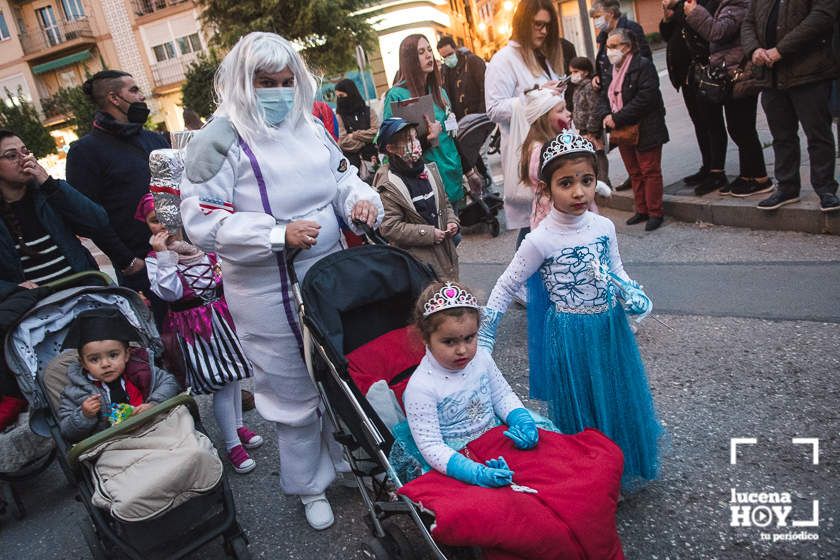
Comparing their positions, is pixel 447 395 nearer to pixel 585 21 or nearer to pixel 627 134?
pixel 627 134

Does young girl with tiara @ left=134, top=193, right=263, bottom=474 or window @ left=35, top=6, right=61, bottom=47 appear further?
window @ left=35, top=6, right=61, bottom=47

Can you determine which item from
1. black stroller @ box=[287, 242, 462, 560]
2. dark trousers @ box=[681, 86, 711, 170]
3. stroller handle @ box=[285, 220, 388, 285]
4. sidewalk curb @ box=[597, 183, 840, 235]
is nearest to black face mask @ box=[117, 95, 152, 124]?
stroller handle @ box=[285, 220, 388, 285]

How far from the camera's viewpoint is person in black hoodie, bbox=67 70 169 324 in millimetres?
3992

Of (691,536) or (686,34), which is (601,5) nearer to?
(686,34)

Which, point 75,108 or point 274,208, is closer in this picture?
point 274,208

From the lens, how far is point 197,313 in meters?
3.45

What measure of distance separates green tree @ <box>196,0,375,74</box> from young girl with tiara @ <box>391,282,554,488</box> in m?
21.3

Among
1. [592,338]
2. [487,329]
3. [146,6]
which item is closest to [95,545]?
[487,329]

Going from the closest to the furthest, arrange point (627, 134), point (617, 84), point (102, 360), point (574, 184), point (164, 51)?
point (574, 184) → point (102, 360) → point (627, 134) → point (617, 84) → point (164, 51)

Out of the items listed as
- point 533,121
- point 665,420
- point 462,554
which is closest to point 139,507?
point 462,554

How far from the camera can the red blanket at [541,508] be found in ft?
5.90

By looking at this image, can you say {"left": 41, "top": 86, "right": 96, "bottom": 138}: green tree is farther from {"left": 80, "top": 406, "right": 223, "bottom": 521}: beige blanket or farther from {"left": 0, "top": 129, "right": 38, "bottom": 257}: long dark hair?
{"left": 80, "top": 406, "right": 223, "bottom": 521}: beige blanket

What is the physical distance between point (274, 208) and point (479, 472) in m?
1.39

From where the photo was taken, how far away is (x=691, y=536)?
2.39 metres
